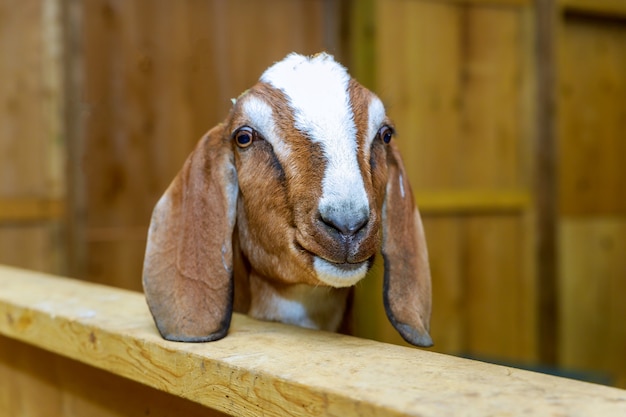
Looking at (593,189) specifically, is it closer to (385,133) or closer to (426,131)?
(426,131)

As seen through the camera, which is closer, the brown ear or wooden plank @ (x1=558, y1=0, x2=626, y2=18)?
the brown ear

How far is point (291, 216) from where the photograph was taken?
1448 millimetres

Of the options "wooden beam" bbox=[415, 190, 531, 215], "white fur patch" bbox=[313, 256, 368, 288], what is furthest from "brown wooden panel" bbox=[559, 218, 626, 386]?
"white fur patch" bbox=[313, 256, 368, 288]

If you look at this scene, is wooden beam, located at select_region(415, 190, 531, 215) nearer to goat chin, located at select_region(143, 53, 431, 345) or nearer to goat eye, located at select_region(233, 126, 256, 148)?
goat chin, located at select_region(143, 53, 431, 345)

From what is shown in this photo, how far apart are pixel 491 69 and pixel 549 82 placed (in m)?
0.40

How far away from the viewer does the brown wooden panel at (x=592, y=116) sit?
5.03m

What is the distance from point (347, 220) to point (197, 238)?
0.40 m

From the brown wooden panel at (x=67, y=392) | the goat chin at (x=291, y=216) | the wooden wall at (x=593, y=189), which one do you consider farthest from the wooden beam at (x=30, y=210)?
the wooden wall at (x=593, y=189)

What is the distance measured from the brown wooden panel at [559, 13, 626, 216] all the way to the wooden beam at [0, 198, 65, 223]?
9.87ft

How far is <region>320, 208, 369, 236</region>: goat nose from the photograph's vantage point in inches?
52.5

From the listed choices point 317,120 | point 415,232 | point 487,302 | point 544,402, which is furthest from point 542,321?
point 544,402

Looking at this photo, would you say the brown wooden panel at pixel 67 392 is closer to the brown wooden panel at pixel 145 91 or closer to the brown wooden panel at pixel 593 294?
the brown wooden panel at pixel 145 91

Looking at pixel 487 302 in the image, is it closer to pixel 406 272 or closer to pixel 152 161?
pixel 152 161

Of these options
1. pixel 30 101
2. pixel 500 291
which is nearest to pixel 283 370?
pixel 30 101
